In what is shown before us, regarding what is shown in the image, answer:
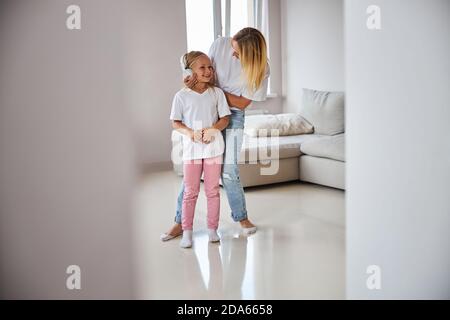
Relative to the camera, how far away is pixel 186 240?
144 cm

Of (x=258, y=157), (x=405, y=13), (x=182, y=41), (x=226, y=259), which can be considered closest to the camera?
(x=405, y=13)

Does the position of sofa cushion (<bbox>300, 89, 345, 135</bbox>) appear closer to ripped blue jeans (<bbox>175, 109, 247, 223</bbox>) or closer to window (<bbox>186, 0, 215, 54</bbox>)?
window (<bbox>186, 0, 215, 54</bbox>)

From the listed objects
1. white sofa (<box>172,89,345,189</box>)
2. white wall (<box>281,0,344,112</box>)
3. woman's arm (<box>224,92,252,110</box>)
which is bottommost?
white sofa (<box>172,89,345,189</box>)

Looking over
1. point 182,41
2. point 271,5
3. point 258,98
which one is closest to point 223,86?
point 258,98

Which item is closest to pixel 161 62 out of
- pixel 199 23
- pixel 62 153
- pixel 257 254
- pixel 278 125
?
pixel 199 23

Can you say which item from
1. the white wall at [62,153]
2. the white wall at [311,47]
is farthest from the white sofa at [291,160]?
the white wall at [62,153]

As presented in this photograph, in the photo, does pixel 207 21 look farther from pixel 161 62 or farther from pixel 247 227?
pixel 247 227

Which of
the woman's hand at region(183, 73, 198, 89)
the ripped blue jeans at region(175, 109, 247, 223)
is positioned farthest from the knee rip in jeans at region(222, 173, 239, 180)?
the woman's hand at region(183, 73, 198, 89)

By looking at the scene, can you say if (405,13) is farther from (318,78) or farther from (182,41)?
(318,78)

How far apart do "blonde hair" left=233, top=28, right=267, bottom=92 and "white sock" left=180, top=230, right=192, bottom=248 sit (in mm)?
532

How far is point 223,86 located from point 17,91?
1.18m

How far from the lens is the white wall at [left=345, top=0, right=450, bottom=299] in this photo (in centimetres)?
60

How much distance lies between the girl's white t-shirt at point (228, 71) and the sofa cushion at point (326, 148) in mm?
818
